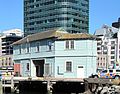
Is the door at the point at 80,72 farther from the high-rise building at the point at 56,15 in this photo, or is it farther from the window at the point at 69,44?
the high-rise building at the point at 56,15

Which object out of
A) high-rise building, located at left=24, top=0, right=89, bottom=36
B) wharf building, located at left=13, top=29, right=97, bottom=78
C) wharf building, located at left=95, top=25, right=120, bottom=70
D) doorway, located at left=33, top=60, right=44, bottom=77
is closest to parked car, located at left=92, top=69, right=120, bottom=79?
wharf building, located at left=13, top=29, right=97, bottom=78

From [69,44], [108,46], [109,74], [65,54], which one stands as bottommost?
A: [109,74]

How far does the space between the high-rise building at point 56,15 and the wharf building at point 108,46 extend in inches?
466

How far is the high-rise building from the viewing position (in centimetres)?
16075

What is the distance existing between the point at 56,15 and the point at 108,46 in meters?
28.4

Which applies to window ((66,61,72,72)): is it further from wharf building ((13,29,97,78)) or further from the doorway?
the doorway

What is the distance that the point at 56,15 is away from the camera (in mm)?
162375

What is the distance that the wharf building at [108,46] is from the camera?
16352 centimetres

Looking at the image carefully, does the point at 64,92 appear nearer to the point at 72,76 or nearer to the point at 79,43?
the point at 72,76

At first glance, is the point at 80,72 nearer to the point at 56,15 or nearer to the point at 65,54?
the point at 65,54

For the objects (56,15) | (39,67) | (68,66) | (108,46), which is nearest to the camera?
(68,66)

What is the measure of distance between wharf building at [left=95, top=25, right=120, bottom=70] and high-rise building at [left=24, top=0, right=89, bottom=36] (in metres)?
11.8

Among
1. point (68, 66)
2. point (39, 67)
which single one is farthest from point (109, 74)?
point (39, 67)

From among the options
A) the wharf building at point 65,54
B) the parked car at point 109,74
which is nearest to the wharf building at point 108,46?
the wharf building at point 65,54
